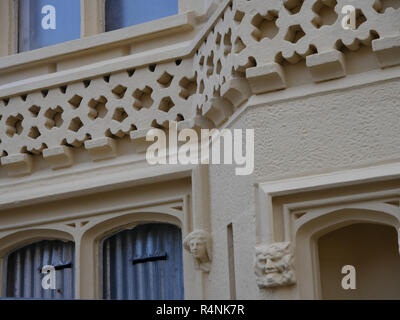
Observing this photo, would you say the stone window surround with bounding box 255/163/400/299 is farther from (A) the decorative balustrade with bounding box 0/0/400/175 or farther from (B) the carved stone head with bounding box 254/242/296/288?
(A) the decorative balustrade with bounding box 0/0/400/175

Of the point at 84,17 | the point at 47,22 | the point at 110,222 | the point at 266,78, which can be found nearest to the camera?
the point at 266,78

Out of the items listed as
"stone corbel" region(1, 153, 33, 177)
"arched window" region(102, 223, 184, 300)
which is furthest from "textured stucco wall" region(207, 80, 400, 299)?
"stone corbel" region(1, 153, 33, 177)

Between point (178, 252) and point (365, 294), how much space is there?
1.84 meters

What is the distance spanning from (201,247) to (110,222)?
1255 mm

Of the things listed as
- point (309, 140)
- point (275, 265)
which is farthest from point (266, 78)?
point (275, 265)

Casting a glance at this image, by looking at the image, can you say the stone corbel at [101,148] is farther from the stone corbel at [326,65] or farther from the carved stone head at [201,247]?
the stone corbel at [326,65]

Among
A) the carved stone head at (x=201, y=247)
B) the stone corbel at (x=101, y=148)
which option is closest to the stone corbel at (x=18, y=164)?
the stone corbel at (x=101, y=148)

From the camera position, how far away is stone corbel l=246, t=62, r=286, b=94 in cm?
964

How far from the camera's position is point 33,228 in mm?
11516

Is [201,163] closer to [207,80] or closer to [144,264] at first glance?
[207,80]

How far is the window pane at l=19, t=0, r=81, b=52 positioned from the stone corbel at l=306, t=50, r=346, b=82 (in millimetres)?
3176

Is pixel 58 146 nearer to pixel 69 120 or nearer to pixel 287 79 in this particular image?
pixel 69 120

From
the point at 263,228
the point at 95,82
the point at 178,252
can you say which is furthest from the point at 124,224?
the point at 263,228

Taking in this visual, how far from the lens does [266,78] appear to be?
9680 millimetres
